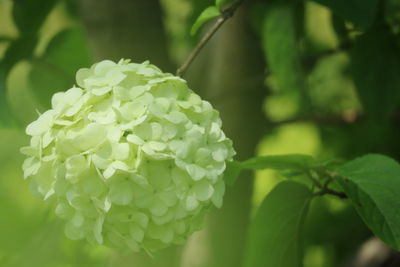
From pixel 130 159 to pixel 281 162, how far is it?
0.27m

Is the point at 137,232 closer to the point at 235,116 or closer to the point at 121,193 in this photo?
the point at 121,193

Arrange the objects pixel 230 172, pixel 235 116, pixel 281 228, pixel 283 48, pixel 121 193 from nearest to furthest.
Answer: pixel 121 193 → pixel 230 172 → pixel 281 228 → pixel 283 48 → pixel 235 116

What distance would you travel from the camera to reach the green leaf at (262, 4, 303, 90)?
1.32 meters

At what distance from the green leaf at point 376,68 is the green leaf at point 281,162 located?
376mm

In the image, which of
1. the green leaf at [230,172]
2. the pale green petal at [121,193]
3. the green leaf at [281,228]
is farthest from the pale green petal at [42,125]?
the green leaf at [281,228]

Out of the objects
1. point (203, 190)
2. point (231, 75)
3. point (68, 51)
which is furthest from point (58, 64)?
point (203, 190)

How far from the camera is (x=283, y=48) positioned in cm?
133

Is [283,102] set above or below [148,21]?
below

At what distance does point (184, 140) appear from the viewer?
82 cm

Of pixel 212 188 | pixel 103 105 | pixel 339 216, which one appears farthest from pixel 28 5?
pixel 339 216

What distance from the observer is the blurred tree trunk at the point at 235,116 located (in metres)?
1.60

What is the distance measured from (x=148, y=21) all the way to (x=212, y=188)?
85cm

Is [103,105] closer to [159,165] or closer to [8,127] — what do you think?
[159,165]

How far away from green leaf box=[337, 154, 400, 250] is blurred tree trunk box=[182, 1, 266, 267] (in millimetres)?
596
